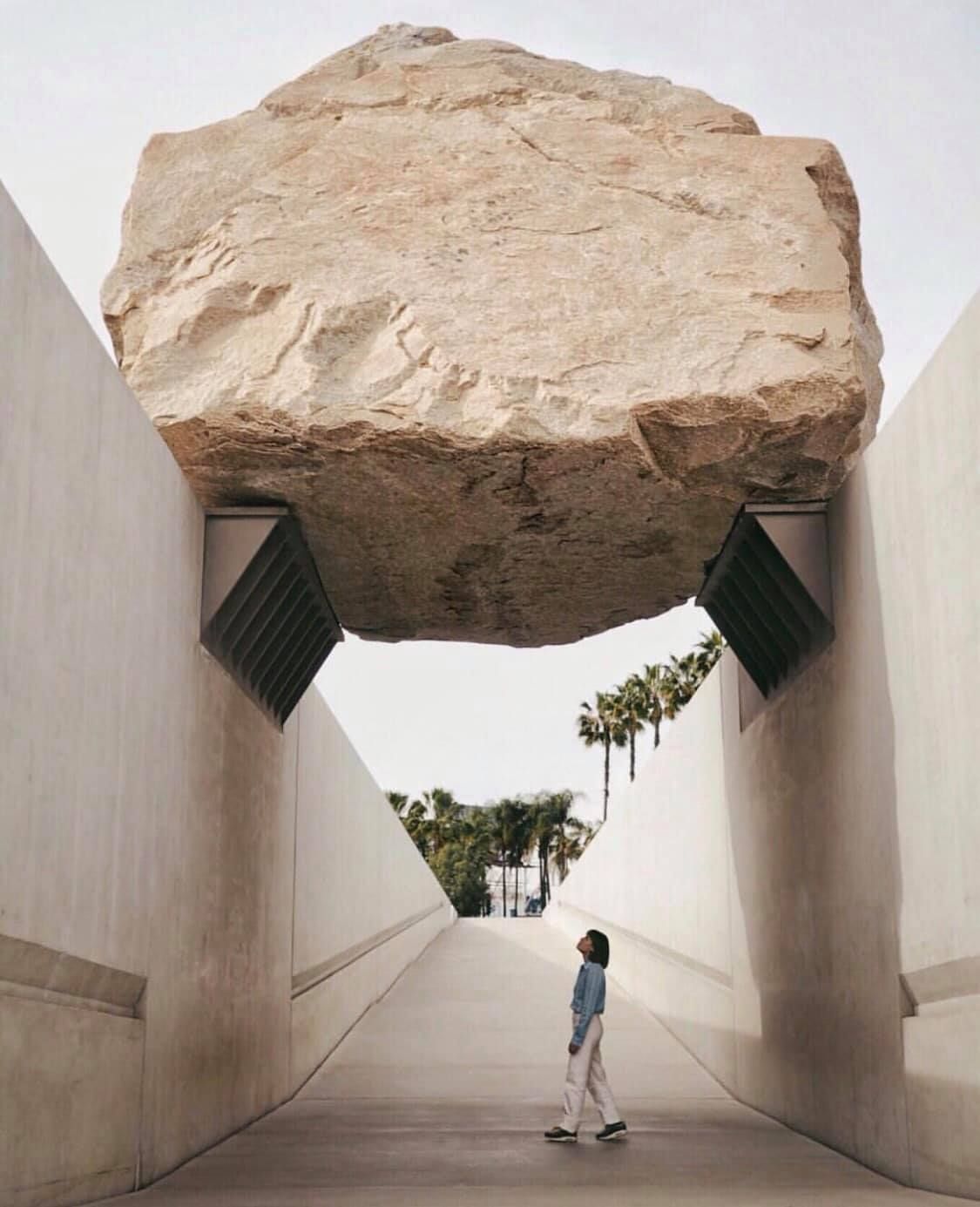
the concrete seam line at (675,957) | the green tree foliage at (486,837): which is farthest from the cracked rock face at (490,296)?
the green tree foliage at (486,837)

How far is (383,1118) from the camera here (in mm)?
10703

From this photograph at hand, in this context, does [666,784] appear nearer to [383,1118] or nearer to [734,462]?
[383,1118]

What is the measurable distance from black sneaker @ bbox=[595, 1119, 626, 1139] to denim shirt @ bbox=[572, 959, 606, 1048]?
55 cm

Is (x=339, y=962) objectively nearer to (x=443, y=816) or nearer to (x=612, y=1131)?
(x=612, y=1131)

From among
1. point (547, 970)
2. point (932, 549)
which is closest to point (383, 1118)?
point (932, 549)

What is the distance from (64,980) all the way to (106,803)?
0.86 meters

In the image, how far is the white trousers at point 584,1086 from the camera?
9180 millimetres

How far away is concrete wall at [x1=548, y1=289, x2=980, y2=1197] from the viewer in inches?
241

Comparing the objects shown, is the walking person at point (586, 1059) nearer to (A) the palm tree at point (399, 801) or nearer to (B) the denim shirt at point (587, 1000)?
(B) the denim shirt at point (587, 1000)

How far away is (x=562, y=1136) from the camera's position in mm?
9203

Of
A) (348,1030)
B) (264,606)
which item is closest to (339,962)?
(348,1030)

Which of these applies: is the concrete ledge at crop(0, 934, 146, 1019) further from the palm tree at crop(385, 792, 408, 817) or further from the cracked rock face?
the palm tree at crop(385, 792, 408, 817)

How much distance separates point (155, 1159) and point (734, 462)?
→ 492cm

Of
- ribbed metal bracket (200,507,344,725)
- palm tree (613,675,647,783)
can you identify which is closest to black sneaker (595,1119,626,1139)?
ribbed metal bracket (200,507,344,725)
